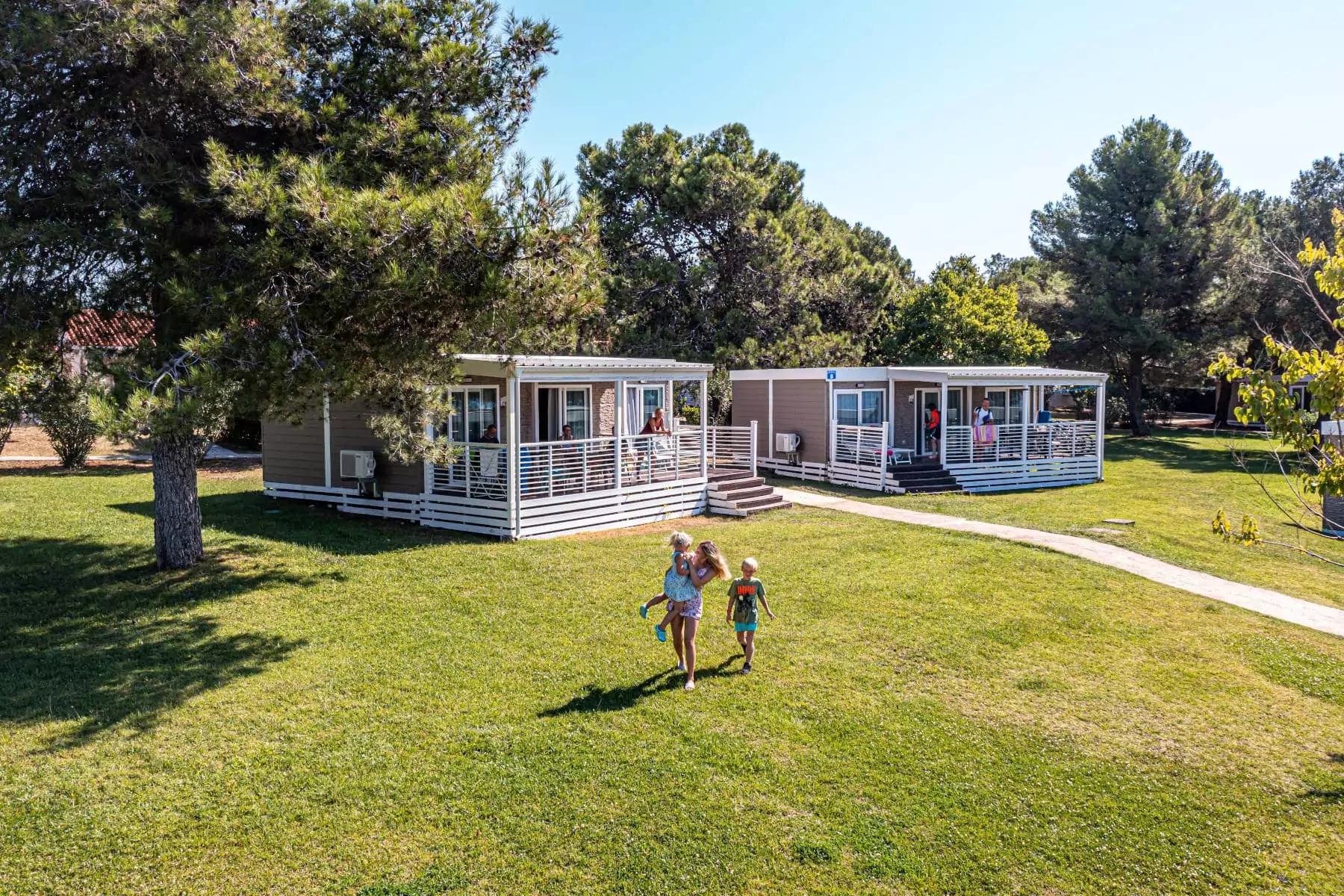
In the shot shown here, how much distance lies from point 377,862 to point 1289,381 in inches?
273

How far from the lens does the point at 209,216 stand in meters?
10.6

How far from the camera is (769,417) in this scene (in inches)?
959

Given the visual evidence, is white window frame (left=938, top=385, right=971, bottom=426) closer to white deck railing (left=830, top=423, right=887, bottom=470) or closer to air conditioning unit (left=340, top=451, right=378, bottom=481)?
white deck railing (left=830, top=423, right=887, bottom=470)

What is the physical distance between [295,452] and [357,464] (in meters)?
2.48

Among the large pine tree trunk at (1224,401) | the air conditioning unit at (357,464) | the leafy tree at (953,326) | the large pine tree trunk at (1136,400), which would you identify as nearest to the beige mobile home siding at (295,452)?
the air conditioning unit at (357,464)

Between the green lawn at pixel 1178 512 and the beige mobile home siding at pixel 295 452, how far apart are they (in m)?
11.1

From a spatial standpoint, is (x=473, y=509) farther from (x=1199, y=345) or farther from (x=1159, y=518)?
(x=1199, y=345)

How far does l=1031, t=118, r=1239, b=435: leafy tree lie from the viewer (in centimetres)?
3544

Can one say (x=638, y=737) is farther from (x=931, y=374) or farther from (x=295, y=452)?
(x=931, y=374)

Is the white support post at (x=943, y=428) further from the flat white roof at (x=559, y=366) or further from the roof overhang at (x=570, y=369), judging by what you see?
the flat white roof at (x=559, y=366)

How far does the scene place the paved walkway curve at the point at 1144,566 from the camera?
11336 mm

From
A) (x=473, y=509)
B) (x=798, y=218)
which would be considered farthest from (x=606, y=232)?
(x=473, y=509)

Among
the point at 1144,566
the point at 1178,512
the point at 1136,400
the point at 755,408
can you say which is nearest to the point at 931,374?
the point at 755,408

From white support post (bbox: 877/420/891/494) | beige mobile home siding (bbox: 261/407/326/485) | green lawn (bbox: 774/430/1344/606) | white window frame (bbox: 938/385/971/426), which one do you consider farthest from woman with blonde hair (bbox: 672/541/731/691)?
white window frame (bbox: 938/385/971/426)
